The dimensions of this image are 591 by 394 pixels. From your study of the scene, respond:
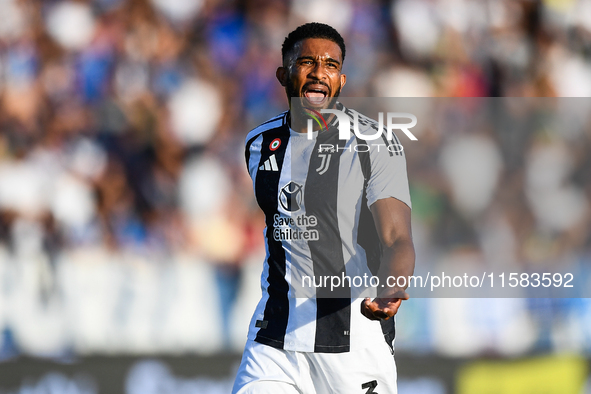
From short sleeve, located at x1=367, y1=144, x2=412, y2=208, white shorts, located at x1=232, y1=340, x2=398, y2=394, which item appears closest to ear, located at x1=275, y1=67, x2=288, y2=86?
short sleeve, located at x1=367, y1=144, x2=412, y2=208

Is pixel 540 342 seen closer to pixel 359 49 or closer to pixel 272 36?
pixel 359 49

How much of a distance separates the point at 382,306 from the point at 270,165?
3.22 ft

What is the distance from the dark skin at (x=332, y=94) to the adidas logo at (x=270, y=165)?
0.56 ft

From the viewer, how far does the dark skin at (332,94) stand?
233 cm


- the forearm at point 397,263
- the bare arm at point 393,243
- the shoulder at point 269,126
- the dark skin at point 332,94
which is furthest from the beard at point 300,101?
the forearm at point 397,263

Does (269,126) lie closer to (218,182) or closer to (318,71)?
(318,71)

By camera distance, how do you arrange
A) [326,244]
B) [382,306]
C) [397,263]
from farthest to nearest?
[326,244] → [397,263] → [382,306]

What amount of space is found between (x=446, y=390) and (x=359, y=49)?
251 centimetres

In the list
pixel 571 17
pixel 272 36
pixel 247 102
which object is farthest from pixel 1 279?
pixel 571 17

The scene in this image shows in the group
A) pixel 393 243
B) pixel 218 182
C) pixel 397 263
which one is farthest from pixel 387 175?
pixel 218 182

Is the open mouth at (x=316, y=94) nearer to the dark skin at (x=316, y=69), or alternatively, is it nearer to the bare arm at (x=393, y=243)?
the dark skin at (x=316, y=69)

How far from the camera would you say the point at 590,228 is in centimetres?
457

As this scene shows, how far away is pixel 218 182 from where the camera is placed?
475cm

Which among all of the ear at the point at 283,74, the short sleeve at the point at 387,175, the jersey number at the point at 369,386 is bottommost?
the jersey number at the point at 369,386
